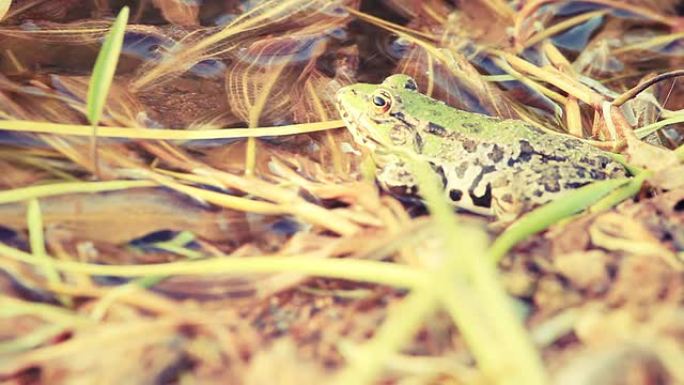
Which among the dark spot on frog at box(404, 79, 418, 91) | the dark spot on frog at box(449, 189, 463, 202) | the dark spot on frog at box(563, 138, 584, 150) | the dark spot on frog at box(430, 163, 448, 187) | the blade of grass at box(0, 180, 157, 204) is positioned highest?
the dark spot on frog at box(404, 79, 418, 91)

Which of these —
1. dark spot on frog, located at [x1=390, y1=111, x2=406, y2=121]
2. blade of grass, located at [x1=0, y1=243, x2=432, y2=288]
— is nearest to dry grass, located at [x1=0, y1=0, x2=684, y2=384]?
blade of grass, located at [x1=0, y1=243, x2=432, y2=288]

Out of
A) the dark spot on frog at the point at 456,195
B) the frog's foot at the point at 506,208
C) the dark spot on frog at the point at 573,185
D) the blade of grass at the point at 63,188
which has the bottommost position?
the blade of grass at the point at 63,188

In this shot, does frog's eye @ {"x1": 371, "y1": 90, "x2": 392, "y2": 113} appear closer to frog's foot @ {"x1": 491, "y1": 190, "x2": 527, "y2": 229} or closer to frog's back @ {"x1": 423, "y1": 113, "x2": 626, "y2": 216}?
frog's back @ {"x1": 423, "y1": 113, "x2": 626, "y2": 216}

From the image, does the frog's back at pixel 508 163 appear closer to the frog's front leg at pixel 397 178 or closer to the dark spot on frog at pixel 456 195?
the dark spot on frog at pixel 456 195

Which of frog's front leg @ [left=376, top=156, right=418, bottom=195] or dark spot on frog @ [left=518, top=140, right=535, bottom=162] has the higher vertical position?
dark spot on frog @ [left=518, top=140, right=535, bottom=162]

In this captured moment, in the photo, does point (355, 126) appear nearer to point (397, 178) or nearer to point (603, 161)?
point (397, 178)

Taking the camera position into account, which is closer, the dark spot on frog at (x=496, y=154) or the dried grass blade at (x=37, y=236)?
the dried grass blade at (x=37, y=236)

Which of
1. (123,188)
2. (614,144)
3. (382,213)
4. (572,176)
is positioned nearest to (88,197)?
(123,188)

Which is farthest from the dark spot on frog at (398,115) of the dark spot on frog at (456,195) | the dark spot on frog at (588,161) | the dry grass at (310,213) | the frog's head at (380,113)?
the dark spot on frog at (588,161)
